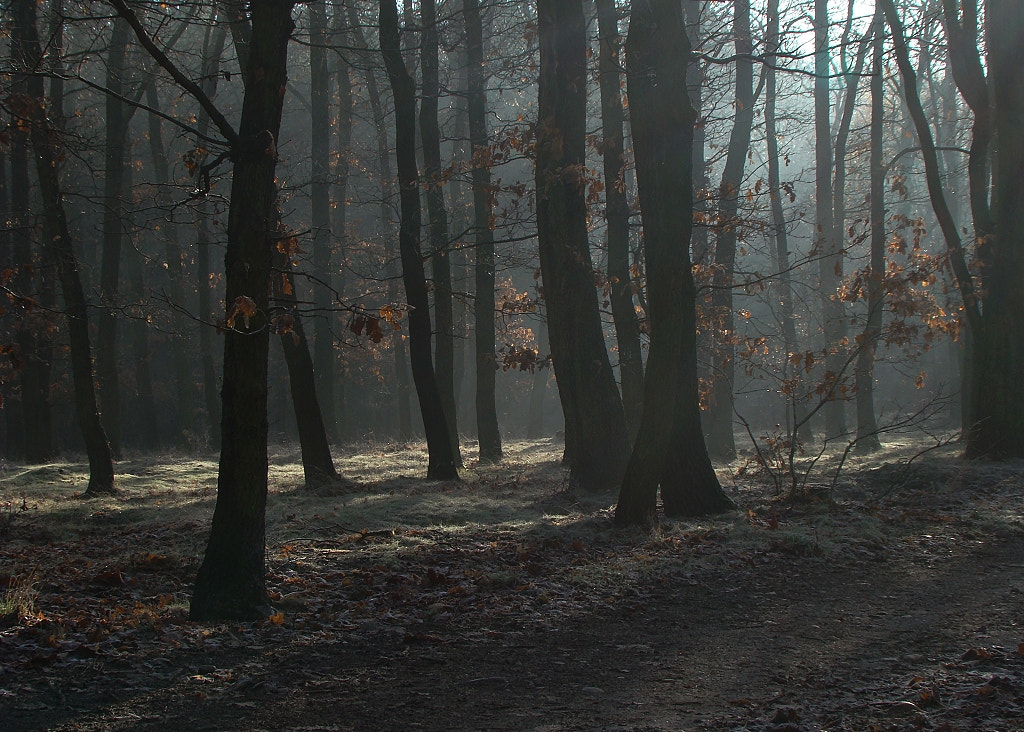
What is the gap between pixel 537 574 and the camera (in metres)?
7.12

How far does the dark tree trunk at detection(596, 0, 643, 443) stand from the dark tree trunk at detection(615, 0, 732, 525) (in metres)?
4.11

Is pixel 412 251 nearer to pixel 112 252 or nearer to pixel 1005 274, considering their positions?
pixel 1005 274

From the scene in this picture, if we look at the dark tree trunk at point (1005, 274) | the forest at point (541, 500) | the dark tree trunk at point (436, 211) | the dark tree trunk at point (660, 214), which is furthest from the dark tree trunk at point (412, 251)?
the dark tree trunk at point (1005, 274)

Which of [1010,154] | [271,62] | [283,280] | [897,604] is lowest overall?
[897,604]

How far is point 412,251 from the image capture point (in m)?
14.1

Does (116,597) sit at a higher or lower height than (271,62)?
lower

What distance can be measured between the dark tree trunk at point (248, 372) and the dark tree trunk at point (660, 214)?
4028 mm

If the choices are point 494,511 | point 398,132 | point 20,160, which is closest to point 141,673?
point 494,511

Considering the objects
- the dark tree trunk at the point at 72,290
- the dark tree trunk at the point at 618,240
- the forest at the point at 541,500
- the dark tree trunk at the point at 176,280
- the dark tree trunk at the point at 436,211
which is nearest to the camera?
the forest at the point at 541,500

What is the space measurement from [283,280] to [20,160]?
14.6 metres

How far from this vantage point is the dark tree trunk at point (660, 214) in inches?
332

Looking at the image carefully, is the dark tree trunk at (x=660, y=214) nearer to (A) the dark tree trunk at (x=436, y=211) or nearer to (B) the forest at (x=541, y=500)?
(B) the forest at (x=541, y=500)

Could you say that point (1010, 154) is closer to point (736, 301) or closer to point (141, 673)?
point (141, 673)

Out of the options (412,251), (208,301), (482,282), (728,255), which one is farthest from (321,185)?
(728,255)
